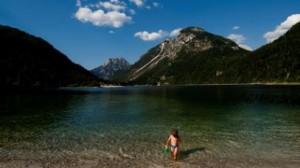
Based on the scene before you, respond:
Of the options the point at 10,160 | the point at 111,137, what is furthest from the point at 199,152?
the point at 10,160

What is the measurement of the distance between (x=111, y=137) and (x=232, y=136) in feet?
47.4

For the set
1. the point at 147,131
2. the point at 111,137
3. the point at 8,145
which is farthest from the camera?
the point at 147,131

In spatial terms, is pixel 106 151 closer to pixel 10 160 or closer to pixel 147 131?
pixel 10 160

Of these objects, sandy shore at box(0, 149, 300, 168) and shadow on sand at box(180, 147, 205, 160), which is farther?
shadow on sand at box(180, 147, 205, 160)

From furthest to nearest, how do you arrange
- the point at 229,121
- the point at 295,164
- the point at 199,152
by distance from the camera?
the point at 229,121 < the point at 199,152 < the point at 295,164

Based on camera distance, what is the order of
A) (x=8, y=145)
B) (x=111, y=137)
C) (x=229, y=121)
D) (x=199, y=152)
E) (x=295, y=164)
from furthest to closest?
1. (x=229, y=121)
2. (x=111, y=137)
3. (x=8, y=145)
4. (x=199, y=152)
5. (x=295, y=164)

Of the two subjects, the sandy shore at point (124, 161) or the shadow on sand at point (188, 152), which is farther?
the shadow on sand at point (188, 152)

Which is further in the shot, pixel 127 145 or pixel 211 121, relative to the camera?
pixel 211 121

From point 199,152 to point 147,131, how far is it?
38.5 ft

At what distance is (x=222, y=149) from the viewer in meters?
26.4

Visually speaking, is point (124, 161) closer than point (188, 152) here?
Yes

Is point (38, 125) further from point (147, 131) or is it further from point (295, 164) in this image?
point (295, 164)

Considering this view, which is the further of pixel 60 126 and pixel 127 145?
pixel 60 126

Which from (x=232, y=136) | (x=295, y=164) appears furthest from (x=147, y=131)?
(x=295, y=164)
